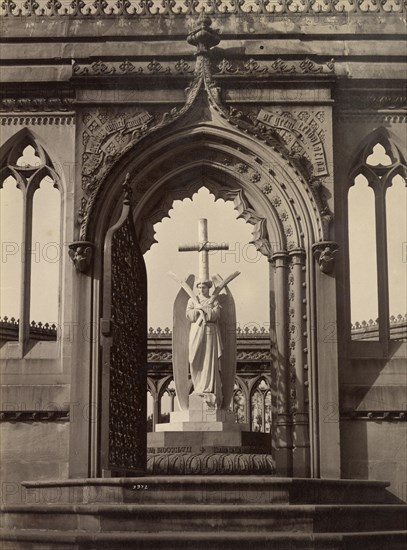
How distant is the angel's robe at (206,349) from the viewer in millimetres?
18359

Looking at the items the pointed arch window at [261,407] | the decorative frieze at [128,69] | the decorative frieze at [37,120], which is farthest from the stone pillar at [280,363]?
the pointed arch window at [261,407]

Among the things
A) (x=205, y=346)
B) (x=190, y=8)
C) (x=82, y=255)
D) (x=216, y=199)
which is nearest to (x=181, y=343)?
(x=205, y=346)

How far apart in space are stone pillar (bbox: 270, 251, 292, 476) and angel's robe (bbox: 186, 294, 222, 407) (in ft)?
3.90

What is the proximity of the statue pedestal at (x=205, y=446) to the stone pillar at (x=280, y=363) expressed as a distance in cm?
56

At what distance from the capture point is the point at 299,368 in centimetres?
1917

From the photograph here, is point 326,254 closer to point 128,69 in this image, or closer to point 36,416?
point 128,69

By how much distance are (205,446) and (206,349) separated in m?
1.69

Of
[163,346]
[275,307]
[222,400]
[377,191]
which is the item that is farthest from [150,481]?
[163,346]

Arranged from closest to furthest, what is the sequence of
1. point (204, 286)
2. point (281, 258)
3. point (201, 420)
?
point (201, 420) → point (204, 286) → point (281, 258)

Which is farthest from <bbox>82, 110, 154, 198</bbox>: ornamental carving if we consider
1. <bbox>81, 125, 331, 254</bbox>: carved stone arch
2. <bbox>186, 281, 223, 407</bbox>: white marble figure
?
<bbox>186, 281, 223, 407</bbox>: white marble figure

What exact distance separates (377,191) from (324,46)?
8.59 feet

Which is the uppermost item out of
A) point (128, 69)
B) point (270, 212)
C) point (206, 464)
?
point (128, 69)

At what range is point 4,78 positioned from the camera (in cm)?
2055

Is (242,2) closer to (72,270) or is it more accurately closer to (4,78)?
(4,78)
